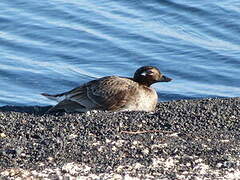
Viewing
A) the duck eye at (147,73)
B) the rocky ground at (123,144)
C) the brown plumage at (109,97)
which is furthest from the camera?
the duck eye at (147,73)

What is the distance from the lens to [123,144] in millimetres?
9227

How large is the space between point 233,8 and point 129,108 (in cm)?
1003

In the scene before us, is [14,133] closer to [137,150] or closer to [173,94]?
[137,150]

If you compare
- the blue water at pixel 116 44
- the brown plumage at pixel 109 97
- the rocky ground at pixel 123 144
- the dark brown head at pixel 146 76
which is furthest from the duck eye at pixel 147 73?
the blue water at pixel 116 44

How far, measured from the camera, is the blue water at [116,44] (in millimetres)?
16641

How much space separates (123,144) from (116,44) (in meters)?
9.60

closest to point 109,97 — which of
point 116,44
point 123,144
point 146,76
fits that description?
point 146,76

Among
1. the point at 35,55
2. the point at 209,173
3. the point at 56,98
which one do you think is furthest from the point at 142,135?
the point at 35,55

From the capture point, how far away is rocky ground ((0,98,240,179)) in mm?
8281

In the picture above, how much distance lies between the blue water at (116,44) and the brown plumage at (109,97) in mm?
3674

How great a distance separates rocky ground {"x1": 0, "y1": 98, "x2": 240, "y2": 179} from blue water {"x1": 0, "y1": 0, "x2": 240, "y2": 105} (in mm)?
4913

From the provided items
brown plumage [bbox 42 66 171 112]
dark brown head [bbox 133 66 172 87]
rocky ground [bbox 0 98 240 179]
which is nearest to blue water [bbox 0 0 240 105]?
dark brown head [bbox 133 66 172 87]

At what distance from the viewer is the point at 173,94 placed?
15.9m

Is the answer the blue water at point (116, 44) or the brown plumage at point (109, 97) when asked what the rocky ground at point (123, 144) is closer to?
the brown plumage at point (109, 97)
